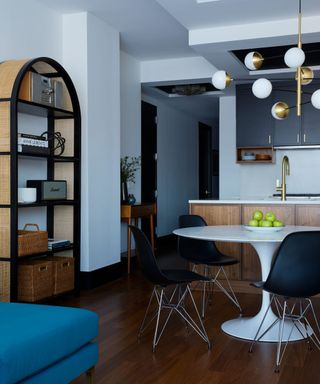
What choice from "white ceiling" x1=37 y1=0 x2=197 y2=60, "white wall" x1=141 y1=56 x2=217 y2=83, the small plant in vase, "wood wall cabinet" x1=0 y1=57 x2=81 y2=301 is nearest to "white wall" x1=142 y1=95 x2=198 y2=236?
"white wall" x1=141 y1=56 x2=217 y2=83

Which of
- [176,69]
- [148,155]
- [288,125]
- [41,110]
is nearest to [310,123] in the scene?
[288,125]

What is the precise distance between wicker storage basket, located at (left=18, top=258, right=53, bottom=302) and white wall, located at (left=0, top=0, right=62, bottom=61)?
1.95 m

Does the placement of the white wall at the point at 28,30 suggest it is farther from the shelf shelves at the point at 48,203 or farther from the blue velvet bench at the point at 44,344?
the blue velvet bench at the point at 44,344

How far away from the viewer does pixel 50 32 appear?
18.0 ft

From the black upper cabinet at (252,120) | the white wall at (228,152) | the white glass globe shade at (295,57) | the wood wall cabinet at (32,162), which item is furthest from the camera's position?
the white wall at (228,152)

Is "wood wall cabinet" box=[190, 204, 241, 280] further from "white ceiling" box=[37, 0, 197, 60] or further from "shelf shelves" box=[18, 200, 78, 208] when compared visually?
"white ceiling" box=[37, 0, 197, 60]

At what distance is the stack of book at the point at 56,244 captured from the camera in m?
4.88

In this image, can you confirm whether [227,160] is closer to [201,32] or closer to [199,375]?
[201,32]

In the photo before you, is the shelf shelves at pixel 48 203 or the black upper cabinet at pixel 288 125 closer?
the shelf shelves at pixel 48 203

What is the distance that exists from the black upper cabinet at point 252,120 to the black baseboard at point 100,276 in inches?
120

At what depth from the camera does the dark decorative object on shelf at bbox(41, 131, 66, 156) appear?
16.9 ft

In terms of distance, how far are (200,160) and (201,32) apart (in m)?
6.76

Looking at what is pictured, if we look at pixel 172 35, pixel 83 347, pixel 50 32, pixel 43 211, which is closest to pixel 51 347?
pixel 83 347

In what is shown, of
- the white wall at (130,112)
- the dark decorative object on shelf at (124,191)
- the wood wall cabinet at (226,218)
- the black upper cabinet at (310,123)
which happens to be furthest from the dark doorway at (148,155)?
the wood wall cabinet at (226,218)
